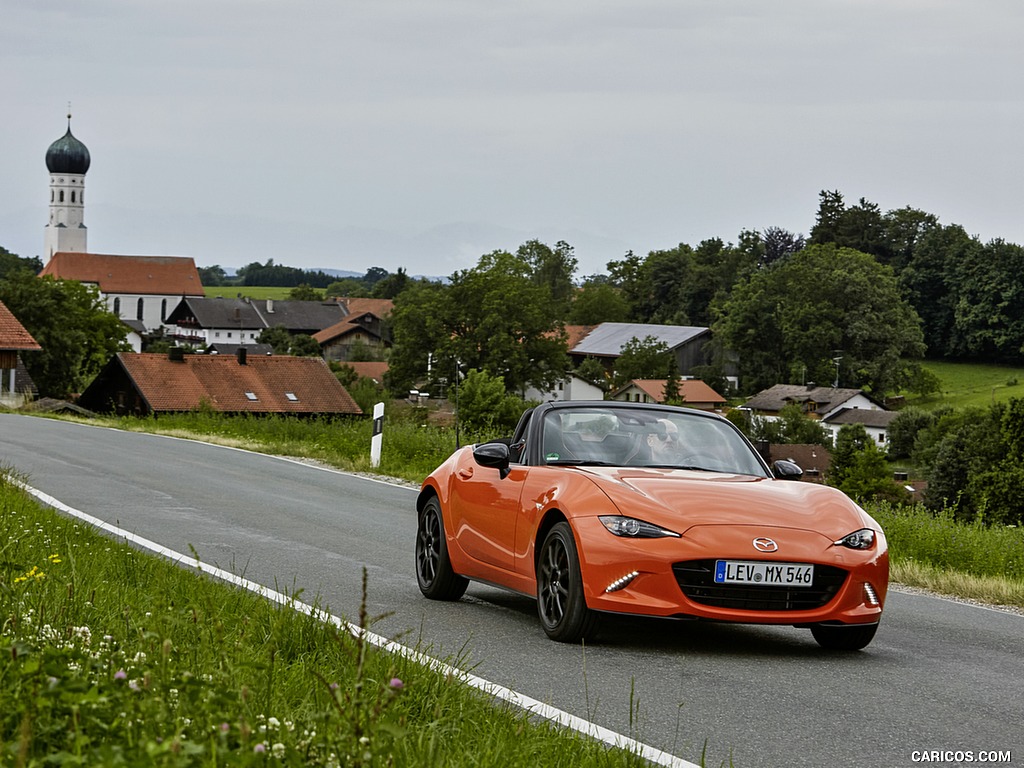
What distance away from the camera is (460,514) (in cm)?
960

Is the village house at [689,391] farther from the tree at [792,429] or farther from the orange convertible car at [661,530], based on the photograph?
the orange convertible car at [661,530]

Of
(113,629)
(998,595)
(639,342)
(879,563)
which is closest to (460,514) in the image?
(879,563)

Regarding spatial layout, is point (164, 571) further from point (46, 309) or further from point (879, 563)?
point (46, 309)

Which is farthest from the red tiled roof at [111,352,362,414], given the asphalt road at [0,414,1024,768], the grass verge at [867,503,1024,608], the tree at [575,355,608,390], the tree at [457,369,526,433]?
the tree at [575,355,608,390]

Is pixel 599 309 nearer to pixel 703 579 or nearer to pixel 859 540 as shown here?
pixel 859 540

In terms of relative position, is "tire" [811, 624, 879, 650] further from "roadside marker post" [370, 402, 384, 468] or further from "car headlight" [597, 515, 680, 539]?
"roadside marker post" [370, 402, 384, 468]

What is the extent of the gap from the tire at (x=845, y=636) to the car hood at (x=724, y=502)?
543mm

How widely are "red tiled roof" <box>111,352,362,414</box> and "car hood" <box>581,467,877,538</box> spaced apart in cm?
6449

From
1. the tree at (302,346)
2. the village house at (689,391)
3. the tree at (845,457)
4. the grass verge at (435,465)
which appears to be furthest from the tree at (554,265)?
the grass verge at (435,465)

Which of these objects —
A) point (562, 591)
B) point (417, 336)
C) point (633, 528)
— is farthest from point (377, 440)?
point (417, 336)

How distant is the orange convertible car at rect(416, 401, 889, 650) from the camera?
7.58 metres

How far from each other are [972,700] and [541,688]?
6.50ft

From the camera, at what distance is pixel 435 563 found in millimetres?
9875

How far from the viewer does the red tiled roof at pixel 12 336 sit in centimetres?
7106
